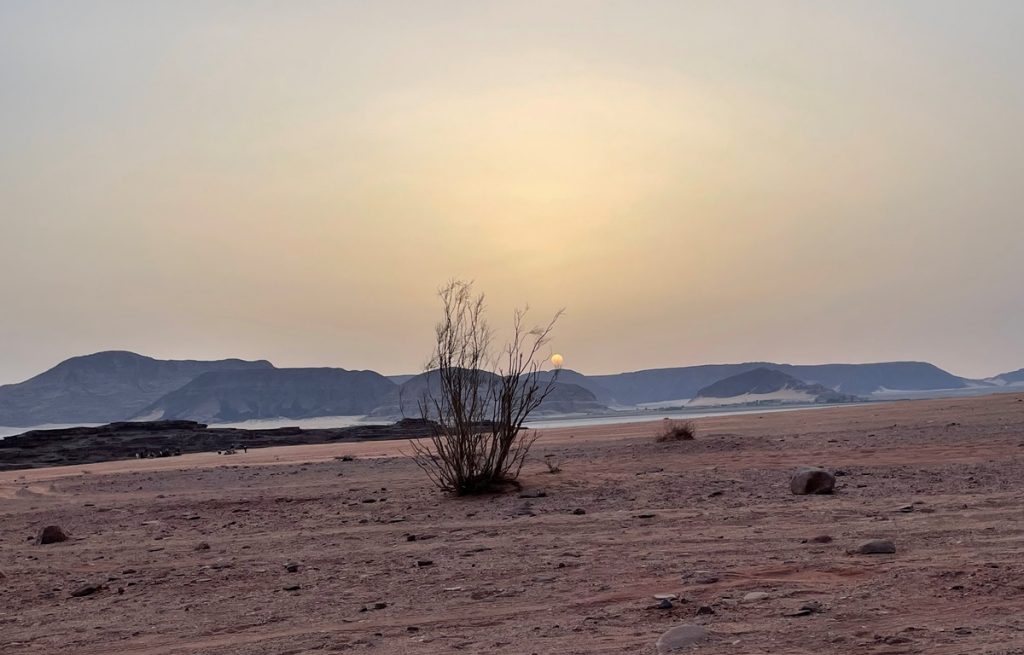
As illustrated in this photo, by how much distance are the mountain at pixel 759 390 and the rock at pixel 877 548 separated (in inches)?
5484

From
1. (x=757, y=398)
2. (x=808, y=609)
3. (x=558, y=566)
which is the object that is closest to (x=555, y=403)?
(x=757, y=398)

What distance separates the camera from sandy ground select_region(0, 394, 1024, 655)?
610cm

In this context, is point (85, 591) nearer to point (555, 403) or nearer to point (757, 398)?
point (555, 403)

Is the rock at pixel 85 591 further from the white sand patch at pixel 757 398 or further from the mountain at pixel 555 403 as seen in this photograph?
the white sand patch at pixel 757 398

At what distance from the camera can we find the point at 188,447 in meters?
48.7

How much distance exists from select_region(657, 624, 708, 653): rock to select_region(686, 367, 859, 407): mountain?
14202 cm

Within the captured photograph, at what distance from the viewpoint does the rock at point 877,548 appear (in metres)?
7.82

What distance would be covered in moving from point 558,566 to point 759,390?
168m

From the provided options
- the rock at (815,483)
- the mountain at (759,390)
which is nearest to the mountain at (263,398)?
the mountain at (759,390)

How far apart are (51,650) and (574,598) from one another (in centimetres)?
371

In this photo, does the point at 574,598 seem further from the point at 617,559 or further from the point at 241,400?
the point at 241,400

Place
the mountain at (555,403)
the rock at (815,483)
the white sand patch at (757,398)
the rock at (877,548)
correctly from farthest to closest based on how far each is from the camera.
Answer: the white sand patch at (757,398), the mountain at (555,403), the rock at (815,483), the rock at (877,548)

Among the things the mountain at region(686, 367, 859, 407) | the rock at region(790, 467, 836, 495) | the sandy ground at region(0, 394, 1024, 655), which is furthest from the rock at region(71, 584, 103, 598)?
the mountain at region(686, 367, 859, 407)

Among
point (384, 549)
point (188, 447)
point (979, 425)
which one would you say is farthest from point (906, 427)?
point (188, 447)
